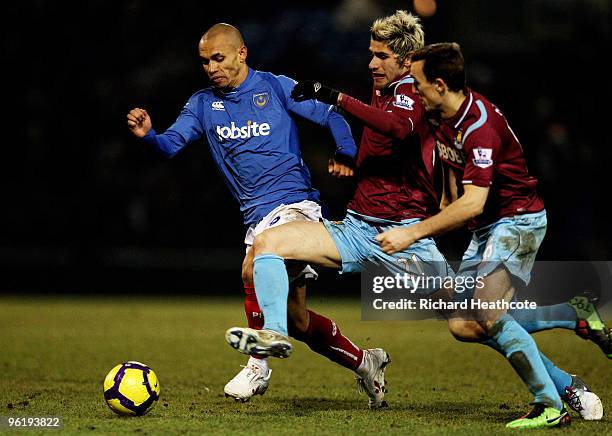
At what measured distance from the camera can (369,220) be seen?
20.5 feet

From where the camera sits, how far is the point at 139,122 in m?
6.50

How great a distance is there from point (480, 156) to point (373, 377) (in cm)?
193

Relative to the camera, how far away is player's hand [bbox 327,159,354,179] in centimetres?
629

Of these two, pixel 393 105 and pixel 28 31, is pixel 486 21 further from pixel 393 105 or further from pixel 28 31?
pixel 393 105

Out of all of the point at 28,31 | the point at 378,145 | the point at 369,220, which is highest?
the point at 28,31

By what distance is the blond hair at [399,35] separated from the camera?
251 inches

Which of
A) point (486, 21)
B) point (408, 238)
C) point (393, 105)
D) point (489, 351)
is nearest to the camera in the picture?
point (408, 238)

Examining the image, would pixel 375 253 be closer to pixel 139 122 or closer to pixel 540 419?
pixel 540 419

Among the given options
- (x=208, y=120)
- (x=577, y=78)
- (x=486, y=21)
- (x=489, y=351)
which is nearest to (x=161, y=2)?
(x=486, y=21)

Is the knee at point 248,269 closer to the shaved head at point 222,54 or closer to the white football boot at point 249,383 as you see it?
the white football boot at point 249,383

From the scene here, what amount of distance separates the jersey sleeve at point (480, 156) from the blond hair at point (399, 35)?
1116 millimetres

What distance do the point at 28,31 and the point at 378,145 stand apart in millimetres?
12538

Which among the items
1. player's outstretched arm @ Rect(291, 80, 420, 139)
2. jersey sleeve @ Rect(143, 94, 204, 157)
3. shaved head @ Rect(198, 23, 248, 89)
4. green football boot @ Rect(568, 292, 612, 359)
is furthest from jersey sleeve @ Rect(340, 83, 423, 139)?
green football boot @ Rect(568, 292, 612, 359)

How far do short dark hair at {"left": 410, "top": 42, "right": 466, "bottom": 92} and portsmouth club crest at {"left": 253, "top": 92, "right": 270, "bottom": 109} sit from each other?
1.59 meters
